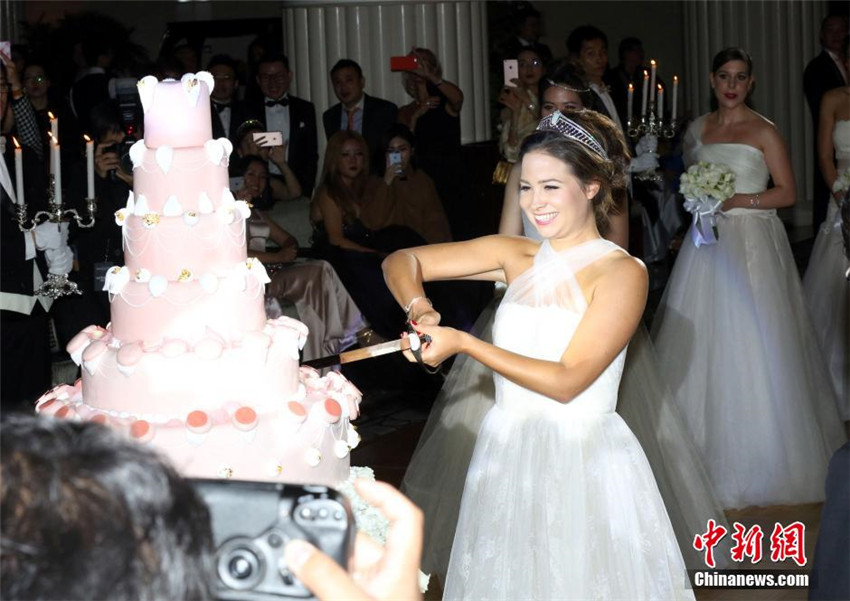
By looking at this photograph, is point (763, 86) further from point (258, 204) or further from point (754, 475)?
point (754, 475)

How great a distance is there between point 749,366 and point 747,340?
0.12m

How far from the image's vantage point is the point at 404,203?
7.78m

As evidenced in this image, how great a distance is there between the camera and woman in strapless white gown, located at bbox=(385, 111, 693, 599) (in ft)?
10.8

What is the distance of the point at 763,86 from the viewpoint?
41.7ft

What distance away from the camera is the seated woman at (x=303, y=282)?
23.8ft

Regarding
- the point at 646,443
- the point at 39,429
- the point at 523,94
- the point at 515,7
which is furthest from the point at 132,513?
the point at 515,7

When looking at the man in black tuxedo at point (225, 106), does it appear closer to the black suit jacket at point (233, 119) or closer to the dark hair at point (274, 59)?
the black suit jacket at point (233, 119)

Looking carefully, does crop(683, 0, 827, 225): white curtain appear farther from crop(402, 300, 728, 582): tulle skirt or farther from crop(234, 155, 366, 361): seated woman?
crop(402, 300, 728, 582): tulle skirt

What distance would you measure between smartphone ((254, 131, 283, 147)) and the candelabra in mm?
1447

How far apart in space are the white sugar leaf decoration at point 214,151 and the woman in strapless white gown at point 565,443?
2.15 ft

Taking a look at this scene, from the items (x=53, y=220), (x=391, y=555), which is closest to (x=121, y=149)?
(x=53, y=220)

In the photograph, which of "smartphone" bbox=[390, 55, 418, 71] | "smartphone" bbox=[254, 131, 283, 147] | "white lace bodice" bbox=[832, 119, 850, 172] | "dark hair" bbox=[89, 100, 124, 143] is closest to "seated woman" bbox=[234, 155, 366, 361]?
"smartphone" bbox=[254, 131, 283, 147]

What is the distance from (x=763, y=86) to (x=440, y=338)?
10.5 meters

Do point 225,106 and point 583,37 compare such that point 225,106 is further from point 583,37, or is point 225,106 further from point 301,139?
point 583,37
